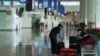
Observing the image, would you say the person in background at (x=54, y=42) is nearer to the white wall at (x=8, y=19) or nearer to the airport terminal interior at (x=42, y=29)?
the airport terminal interior at (x=42, y=29)

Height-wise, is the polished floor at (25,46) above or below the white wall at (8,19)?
below

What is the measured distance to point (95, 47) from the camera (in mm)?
8281

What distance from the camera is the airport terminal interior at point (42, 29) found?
905 cm

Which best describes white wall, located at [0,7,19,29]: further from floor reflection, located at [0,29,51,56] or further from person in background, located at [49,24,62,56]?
person in background, located at [49,24,62,56]

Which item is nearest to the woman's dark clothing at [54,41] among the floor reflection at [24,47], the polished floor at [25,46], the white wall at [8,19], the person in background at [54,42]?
the person in background at [54,42]

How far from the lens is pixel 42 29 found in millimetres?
31859

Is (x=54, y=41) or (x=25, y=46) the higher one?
(x=54, y=41)

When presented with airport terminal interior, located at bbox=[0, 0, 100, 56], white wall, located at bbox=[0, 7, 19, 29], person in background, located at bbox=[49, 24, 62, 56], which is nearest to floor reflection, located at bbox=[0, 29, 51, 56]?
airport terminal interior, located at bbox=[0, 0, 100, 56]

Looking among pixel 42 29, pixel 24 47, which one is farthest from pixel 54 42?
pixel 42 29

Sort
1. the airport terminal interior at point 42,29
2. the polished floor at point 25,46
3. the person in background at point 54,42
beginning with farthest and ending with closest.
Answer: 1. the polished floor at point 25,46
2. the person in background at point 54,42
3. the airport terminal interior at point 42,29

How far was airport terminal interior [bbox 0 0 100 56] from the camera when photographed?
29.7 ft

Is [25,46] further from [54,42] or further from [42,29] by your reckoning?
[42,29]

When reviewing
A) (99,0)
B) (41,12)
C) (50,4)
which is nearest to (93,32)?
(99,0)

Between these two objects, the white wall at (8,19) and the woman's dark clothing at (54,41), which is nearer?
the woman's dark clothing at (54,41)
